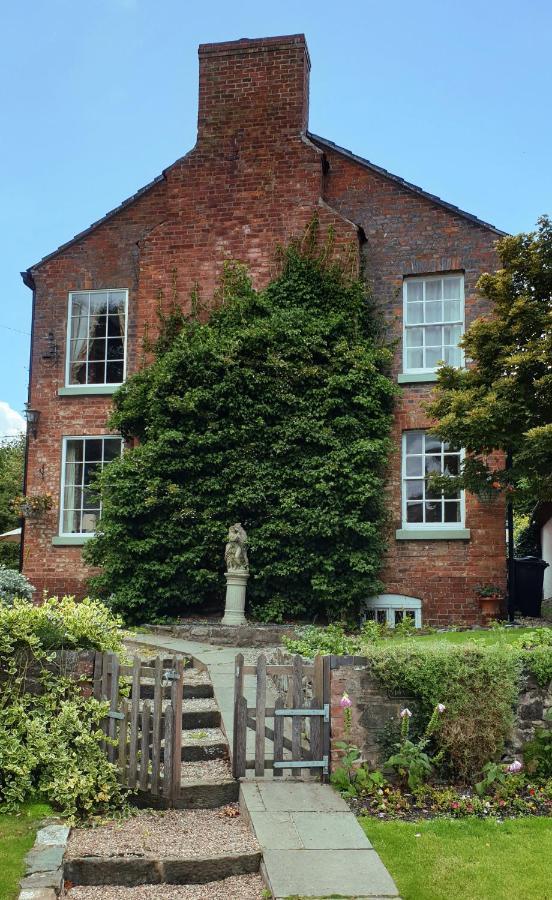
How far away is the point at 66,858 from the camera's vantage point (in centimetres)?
616

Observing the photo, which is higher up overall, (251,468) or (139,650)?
(251,468)

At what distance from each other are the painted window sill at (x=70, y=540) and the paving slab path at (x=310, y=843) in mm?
10857

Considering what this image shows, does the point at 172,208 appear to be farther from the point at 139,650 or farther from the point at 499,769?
the point at 499,769

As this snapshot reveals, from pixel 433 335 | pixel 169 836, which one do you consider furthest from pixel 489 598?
pixel 169 836

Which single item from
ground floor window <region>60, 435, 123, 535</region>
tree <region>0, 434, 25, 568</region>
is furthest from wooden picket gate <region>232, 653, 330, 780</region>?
tree <region>0, 434, 25, 568</region>

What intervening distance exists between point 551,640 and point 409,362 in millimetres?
8603

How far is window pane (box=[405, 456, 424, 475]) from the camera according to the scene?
1662 centimetres

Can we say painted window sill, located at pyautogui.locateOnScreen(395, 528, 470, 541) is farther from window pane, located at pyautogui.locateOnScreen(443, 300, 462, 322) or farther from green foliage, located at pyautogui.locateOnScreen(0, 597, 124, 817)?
green foliage, located at pyautogui.locateOnScreen(0, 597, 124, 817)

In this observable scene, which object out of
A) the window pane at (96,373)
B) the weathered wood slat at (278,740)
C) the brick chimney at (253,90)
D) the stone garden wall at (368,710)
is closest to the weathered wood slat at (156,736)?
the weathered wood slat at (278,740)

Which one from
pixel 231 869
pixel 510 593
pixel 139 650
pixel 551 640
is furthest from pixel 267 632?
pixel 231 869

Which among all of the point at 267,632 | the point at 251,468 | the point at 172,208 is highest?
the point at 172,208

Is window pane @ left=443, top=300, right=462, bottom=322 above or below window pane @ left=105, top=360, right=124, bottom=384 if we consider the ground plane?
above

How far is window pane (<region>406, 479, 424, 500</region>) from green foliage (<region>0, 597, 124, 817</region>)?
944cm

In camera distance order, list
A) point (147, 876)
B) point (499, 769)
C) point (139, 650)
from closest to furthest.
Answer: point (147, 876)
point (499, 769)
point (139, 650)
